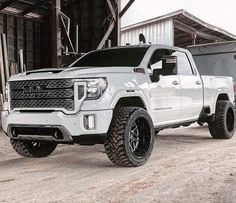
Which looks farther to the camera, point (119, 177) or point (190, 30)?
point (190, 30)

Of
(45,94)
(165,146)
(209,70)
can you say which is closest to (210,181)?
(45,94)

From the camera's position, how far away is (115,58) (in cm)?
739

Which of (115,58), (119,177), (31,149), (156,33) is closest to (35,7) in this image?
(156,33)

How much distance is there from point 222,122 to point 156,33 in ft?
41.6

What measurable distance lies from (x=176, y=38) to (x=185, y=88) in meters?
17.4

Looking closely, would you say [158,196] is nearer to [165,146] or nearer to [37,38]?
[165,146]

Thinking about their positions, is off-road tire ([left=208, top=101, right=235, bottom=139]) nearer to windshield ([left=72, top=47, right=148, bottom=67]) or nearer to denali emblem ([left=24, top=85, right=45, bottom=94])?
windshield ([left=72, top=47, right=148, bottom=67])

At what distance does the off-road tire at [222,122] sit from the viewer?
9102 mm

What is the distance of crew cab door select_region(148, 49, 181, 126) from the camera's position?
6785mm

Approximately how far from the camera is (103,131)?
5770 mm

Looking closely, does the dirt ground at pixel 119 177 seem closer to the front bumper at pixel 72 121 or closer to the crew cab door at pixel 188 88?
the front bumper at pixel 72 121

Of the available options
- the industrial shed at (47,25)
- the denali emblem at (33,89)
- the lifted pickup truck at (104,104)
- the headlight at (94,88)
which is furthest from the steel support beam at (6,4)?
the headlight at (94,88)

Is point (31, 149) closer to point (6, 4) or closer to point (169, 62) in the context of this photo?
point (169, 62)

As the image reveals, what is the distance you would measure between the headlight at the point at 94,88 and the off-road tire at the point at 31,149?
5.76 feet
